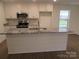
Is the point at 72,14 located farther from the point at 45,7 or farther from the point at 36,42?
the point at 36,42

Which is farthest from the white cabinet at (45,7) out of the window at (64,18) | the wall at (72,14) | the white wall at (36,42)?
the white wall at (36,42)

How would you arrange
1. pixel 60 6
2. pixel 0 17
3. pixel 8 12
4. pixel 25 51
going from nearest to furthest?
pixel 25 51 → pixel 0 17 → pixel 8 12 → pixel 60 6

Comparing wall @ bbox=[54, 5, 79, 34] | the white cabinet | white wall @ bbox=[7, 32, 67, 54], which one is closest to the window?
wall @ bbox=[54, 5, 79, 34]

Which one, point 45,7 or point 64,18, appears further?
point 64,18

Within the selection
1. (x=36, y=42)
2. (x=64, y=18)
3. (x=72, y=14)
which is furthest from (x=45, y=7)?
(x=36, y=42)

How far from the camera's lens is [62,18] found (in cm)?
816

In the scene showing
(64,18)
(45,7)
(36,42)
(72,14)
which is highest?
(45,7)

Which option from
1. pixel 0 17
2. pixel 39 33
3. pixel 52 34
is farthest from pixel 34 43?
pixel 0 17

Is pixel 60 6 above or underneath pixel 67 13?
above

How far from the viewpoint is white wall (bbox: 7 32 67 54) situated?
4.32 metres

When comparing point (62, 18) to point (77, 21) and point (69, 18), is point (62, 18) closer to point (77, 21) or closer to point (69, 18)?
point (69, 18)

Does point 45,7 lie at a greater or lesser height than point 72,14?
greater

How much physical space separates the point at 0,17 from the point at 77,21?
5.50 metres

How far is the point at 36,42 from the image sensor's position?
4484 mm
